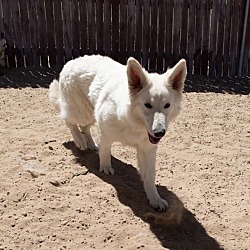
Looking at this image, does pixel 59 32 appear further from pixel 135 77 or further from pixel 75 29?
pixel 135 77

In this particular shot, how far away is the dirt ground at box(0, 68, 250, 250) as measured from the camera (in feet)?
13.6

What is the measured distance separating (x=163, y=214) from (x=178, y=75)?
1449mm

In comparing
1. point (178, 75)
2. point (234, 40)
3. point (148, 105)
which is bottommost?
point (234, 40)

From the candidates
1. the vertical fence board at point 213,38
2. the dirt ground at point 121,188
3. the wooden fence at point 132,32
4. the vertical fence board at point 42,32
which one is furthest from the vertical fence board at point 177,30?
the vertical fence board at point 42,32

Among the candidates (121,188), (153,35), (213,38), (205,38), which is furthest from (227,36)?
(121,188)

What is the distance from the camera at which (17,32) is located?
8.85 metres

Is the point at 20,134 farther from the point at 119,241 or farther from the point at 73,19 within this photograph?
the point at 73,19

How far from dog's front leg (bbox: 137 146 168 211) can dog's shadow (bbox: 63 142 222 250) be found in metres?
0.09

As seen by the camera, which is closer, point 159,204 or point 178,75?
point 178,75

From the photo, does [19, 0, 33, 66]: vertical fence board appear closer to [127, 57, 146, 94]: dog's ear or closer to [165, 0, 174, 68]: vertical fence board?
[165, 0, 174, 68]: vertical fence board

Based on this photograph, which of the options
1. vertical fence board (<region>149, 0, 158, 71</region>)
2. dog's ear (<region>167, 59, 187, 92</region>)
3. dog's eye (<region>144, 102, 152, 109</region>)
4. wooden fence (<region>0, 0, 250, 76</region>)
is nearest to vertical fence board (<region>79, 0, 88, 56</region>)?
wooden fence (<region>0, 0, 250, 76</region>)

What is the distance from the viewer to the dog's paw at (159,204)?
4577 mm

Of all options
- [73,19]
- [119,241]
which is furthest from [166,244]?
[73,19]

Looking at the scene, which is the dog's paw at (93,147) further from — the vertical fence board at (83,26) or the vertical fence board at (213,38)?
the vertical fence board at (213,38)
